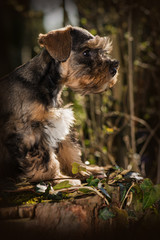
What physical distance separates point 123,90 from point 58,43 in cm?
265

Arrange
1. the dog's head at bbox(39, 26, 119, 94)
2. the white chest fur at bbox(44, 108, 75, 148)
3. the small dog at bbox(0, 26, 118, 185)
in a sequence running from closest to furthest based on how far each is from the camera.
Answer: the small dog at bbox(0, 26, 118, 185)
the white chest fur at bbox(44, 108, 75, 148)
the dog's head at bbox(39, 26, 119, 94)

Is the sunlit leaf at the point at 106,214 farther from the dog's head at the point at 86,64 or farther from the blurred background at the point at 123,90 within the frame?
the blurred background at the point at 123,90

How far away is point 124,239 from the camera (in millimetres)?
2037

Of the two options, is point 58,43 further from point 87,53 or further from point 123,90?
point 123,90

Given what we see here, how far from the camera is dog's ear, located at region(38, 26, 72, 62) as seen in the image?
3.04m

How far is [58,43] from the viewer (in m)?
3.08

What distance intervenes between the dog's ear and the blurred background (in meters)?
1.95

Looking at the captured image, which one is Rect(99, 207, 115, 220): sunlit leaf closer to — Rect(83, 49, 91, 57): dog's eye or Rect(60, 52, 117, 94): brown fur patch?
Rect(60, 52, 117, 94): brown fur patch

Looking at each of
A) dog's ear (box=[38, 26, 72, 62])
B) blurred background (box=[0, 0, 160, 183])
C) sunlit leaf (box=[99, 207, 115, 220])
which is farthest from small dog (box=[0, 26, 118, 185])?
blurred background (box=[0, 0, 160, 183])

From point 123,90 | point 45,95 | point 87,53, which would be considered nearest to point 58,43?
point 87,53

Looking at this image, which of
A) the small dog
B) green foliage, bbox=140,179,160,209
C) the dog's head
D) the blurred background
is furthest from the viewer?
the blurred background

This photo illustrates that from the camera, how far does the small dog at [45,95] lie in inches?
117

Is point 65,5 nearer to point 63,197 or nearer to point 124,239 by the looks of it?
point 63,197

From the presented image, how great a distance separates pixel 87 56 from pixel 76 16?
2820 mm
